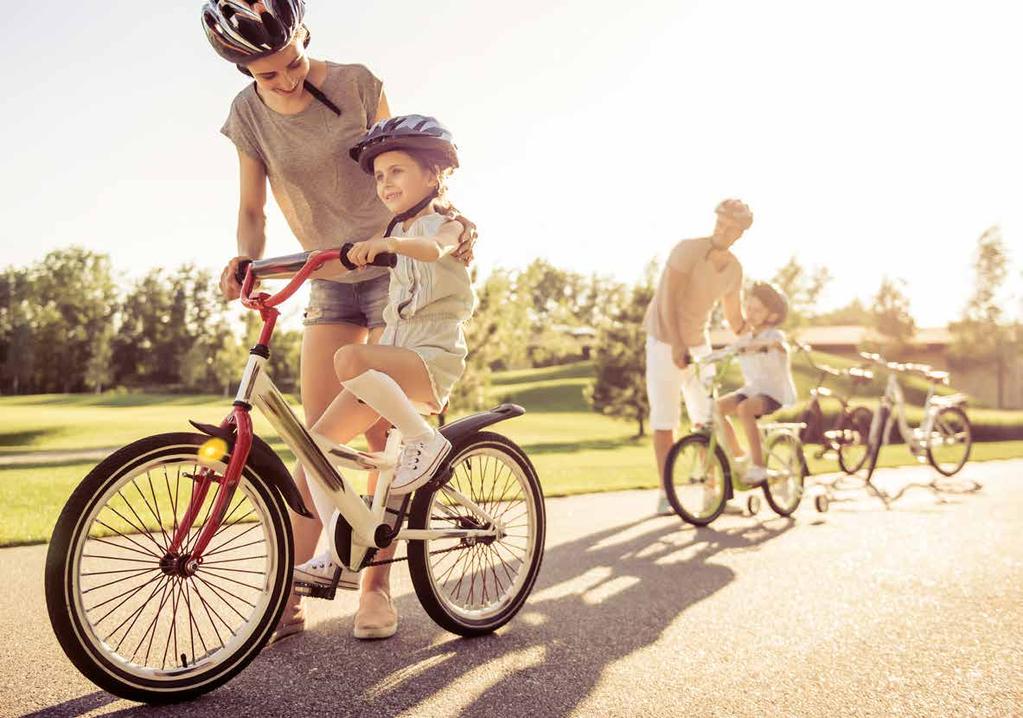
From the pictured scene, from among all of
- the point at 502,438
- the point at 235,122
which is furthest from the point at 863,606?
the point at 235,122

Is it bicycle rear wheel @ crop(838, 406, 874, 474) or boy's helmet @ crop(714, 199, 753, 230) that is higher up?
boy's helmet @ crop(714, 199, 753, 230)

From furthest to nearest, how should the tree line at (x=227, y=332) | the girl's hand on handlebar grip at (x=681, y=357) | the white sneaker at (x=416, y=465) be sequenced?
the tree line at (x=227, y=332) → the girl's hand on handlebar grip at (x=681, y=357) → the white sneaker at (x=416, y=465)

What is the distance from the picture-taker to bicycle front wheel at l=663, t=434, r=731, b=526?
6082 millimetres

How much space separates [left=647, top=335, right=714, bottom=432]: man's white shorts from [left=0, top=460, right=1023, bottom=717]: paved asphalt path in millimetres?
1470

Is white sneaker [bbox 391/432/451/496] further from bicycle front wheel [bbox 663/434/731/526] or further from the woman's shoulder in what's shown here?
bicycle front wheel [bbox 663/434/731/526]

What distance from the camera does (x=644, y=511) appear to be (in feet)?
22.5

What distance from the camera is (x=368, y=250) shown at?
2.54 meters

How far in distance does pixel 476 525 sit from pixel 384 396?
855 mm

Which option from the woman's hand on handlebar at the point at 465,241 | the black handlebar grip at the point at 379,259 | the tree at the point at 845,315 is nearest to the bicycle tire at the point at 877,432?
the woman's hand on handlebar at the point at 465,241

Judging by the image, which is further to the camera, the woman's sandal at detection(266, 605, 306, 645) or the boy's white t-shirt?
the boy's white t-shirt

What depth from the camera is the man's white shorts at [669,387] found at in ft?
21.4

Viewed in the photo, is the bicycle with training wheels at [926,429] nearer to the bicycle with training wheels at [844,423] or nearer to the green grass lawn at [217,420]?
the bicycle with training wheels at [844,423]

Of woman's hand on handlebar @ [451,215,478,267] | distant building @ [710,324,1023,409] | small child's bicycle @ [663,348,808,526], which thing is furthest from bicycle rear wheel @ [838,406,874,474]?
distant building @ [710,324,1023,409]

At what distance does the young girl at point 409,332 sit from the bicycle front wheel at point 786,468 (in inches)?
166
